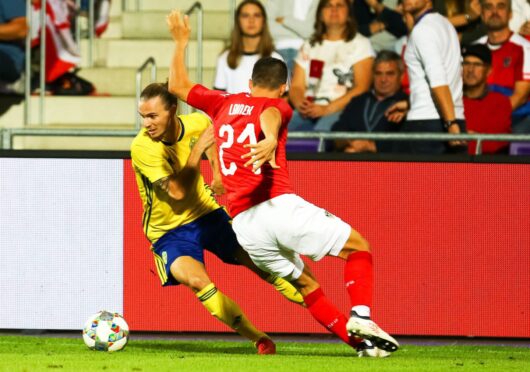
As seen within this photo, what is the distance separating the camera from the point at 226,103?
30.6 feet

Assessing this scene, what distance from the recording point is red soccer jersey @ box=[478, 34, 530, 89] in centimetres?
1372

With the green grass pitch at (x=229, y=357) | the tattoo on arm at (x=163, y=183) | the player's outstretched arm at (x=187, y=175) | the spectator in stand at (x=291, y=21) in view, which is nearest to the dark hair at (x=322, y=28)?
the spectator in stand at (x=291, y=21)

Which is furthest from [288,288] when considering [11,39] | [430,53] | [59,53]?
[11,39]

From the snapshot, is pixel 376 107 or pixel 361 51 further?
pixel 361 51

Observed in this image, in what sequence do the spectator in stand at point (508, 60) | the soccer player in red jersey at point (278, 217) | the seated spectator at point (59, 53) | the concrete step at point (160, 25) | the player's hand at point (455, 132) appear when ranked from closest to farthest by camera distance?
the soccer player in red jersey at point (278, 217), the player's hand at point (455, 132), the spectator in stand at point (508, 60), the seated spectator at point (59, 53), the concrete step at point (160, 25)

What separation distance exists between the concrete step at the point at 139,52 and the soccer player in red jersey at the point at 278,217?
629 cm

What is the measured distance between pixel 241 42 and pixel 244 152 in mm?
4391

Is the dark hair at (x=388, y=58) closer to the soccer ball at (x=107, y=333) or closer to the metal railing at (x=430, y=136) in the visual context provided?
the metal railing at (x=430, y=136)

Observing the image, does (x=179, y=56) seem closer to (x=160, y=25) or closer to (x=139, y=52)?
(x=139, y=52)

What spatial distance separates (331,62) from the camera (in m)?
13.5

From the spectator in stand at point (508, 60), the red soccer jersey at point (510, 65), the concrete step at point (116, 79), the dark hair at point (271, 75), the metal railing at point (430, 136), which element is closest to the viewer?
Answer: the dark hair at point (271, 75)

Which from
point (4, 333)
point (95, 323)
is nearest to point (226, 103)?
point (95, 323)

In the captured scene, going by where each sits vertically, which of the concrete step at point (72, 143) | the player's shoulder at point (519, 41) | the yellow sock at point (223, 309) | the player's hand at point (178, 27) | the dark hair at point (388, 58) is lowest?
the yellow sock at point (223, 309)

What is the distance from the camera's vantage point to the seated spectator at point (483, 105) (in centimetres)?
1312
